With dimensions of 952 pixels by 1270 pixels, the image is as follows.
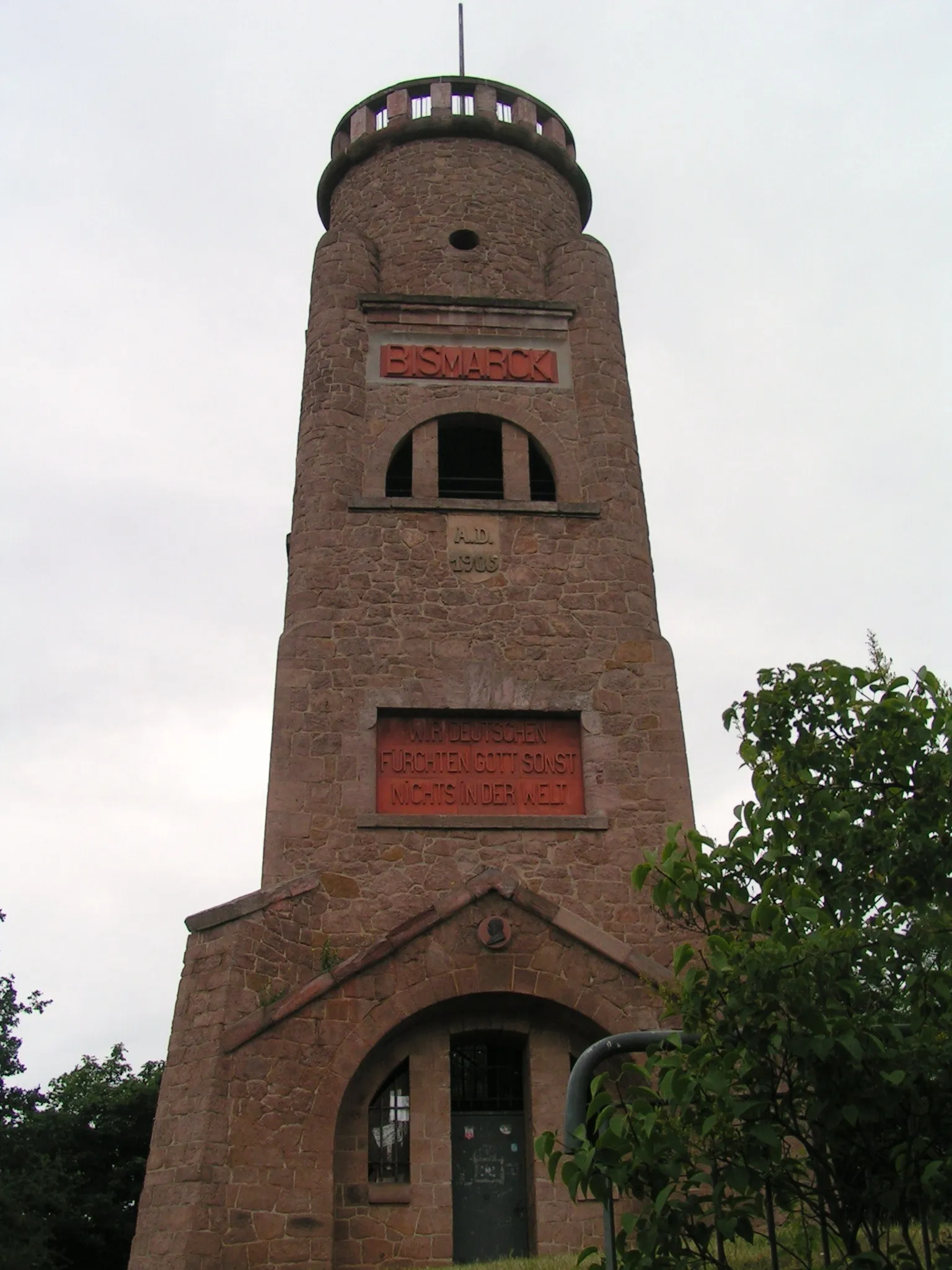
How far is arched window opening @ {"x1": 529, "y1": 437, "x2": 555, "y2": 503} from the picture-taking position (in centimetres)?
1755

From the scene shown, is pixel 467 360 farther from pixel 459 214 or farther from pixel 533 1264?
pixel 533 1264

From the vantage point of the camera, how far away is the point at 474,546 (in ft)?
52.6

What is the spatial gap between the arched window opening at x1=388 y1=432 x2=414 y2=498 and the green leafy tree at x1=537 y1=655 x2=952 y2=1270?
491 inches

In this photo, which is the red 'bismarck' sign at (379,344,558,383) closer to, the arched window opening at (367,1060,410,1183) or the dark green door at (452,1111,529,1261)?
Answer: the arched window opening at (367,1060,410,1183)

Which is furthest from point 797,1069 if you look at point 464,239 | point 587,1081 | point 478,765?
point 464,239

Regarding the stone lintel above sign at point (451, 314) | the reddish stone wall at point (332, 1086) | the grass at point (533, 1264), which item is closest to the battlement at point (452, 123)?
the stone lintel above sign at point (451, 314)

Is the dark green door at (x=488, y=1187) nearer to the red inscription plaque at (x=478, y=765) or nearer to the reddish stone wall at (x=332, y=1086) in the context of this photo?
the reddish stone wall at (x=332, y=1086)

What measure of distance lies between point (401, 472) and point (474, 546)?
8.09ft

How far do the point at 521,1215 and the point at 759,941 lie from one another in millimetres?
8491

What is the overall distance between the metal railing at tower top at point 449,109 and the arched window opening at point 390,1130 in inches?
618

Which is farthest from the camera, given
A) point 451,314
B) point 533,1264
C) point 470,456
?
point 470,456

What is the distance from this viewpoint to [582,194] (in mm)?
21797

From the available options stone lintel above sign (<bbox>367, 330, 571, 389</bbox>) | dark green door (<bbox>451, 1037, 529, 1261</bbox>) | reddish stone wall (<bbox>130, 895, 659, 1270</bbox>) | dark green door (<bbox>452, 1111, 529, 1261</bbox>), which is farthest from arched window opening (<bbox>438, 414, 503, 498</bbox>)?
dark green door (<bbox>452, 1111, 529, 1261</bbox>)

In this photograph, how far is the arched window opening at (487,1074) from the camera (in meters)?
12.8
